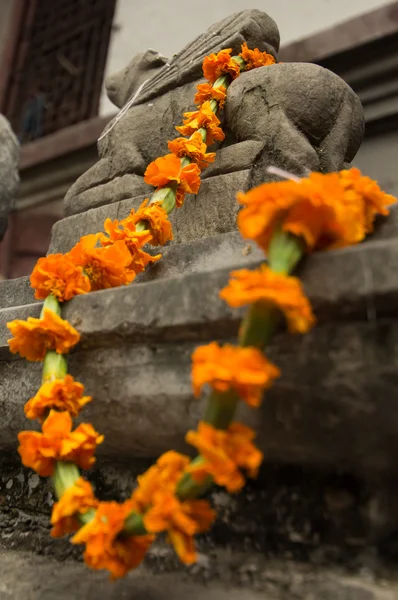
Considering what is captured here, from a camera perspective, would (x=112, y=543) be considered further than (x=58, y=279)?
No

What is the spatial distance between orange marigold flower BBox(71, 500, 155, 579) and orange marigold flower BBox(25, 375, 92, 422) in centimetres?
15

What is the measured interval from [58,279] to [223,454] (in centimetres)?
39

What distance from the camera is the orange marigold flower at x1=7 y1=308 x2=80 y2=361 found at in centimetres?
67

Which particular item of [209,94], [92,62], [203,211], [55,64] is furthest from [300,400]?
[55,64]

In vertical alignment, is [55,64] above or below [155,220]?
below

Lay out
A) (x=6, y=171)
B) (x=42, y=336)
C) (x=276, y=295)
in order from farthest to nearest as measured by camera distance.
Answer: (x=6, y=171) < (x=42, y=336) < (x=276, y=295)

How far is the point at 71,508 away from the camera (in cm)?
57

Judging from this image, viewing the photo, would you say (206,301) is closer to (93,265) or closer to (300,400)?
(300,400)

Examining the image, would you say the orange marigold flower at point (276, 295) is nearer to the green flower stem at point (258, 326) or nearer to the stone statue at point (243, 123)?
the green flower stem at point (258, 326)

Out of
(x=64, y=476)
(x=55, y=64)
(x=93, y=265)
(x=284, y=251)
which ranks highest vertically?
(x=284, y=251)

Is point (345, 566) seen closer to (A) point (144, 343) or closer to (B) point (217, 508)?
(B) point (217, 508)

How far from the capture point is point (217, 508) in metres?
0.63

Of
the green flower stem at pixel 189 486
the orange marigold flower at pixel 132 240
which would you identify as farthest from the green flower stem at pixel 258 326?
the orange marigold flower at pixel 132 240

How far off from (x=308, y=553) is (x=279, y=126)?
73 centimetres
